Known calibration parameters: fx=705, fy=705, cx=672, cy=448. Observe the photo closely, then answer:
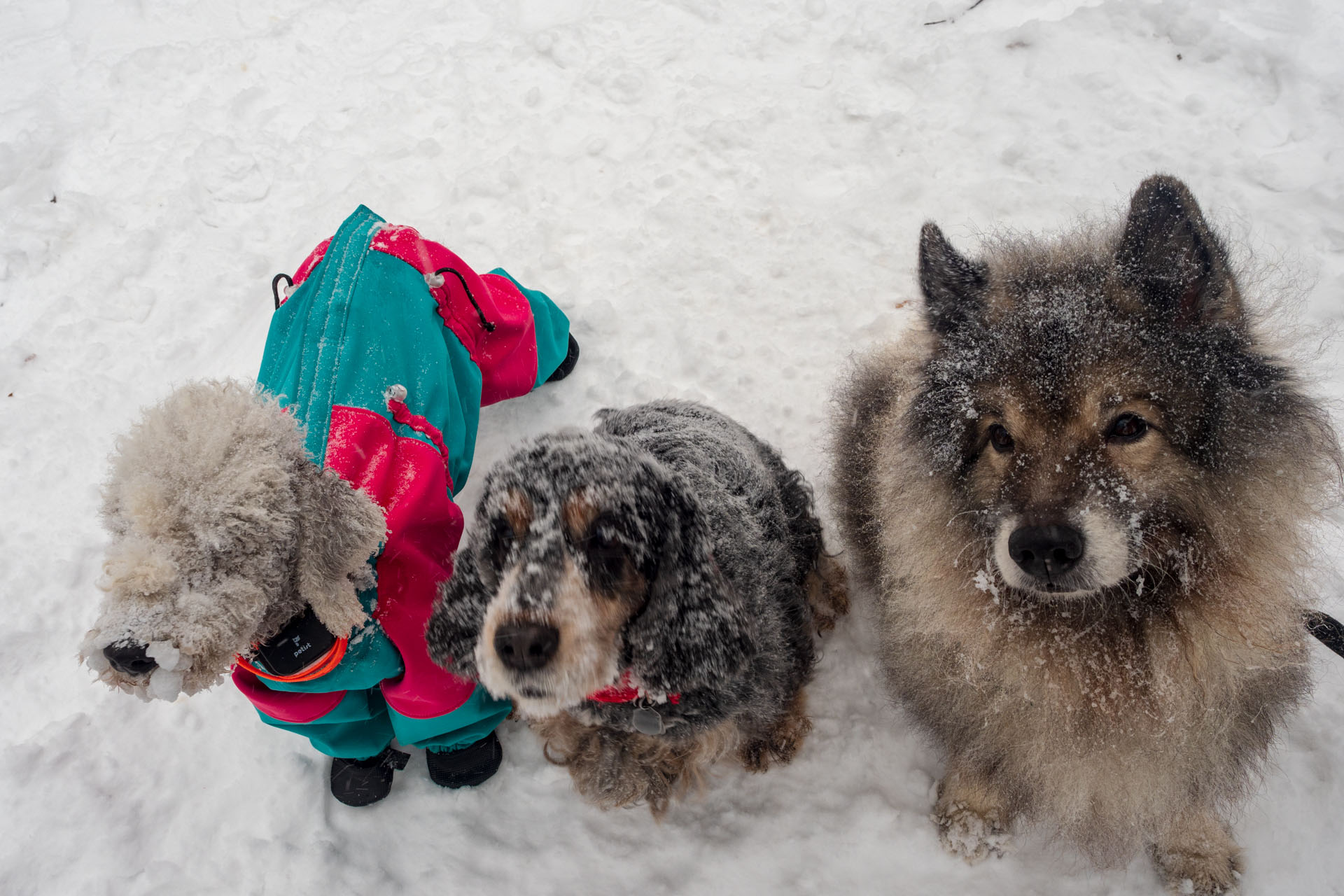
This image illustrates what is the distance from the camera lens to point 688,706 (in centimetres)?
238

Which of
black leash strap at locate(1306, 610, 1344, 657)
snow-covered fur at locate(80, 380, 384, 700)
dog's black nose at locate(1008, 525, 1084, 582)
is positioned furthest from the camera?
black leash strap at locate(1306, 610, 1344, 657)

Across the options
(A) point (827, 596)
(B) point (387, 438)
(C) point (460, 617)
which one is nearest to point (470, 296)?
(B) point (387, 438)

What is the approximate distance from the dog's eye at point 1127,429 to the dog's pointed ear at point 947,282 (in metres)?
0.47

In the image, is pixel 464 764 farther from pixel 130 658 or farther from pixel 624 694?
pixel 130 658

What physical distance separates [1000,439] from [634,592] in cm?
113

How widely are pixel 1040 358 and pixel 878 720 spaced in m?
2.02

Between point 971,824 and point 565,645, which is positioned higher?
point 565,645

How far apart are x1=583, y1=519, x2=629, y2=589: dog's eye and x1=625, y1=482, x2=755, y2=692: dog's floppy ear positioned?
0.45 feet

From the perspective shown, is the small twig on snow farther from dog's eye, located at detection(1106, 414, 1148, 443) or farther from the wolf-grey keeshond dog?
dog's eye, located at detection(1106, 414, 1148, 443)

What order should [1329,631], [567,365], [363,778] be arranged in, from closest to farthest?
[1329,631] → [363,778] → [567,365]

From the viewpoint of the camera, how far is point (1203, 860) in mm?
2645

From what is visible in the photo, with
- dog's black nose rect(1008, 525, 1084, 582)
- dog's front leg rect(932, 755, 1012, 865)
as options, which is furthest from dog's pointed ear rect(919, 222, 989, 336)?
dog's front leg rect(932, 755, 1012, 865)

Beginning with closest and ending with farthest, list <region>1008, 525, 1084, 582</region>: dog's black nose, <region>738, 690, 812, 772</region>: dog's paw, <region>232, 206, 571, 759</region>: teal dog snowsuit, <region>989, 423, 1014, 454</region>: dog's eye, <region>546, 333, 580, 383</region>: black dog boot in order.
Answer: <region>1008, 525, 1084, 582</region>: dog's black nose → <region>989, 423, 1014, 454</region>: dog's eye → <region>232, 206, 571, 759</region>: teal dog snowsuit → <region>738, 690, 812, 772</region>: dog's paw → <region>546, 333, 580, 383</region>: black dog boot

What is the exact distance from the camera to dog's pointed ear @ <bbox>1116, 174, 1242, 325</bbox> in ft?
5.82
